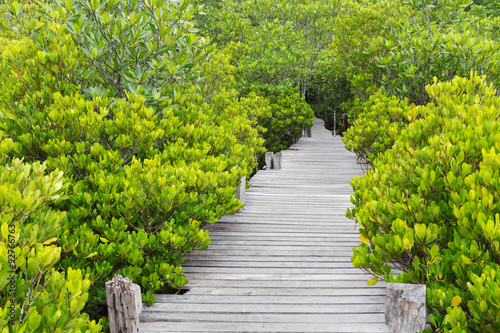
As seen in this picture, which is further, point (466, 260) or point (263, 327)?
point (263, 327)

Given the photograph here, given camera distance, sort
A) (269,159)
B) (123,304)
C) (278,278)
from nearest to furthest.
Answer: (123,304)
(278,278)
(269,159)

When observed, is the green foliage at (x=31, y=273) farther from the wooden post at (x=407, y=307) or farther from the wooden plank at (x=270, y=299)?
the wooden post at (x=407, y=307)

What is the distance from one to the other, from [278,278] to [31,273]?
117 inches

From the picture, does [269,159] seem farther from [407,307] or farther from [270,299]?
[407,307]

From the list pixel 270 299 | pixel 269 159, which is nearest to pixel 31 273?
pixel 270 299

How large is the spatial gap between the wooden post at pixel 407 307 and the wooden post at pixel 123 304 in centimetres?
228

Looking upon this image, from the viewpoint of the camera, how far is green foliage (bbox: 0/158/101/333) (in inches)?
73.4

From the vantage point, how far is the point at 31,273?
1.96 m

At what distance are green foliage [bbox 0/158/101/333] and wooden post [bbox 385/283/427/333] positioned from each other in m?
2.32

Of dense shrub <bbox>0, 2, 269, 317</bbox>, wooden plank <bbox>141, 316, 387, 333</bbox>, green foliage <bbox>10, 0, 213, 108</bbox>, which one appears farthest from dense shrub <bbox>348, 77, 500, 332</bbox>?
green foliage <bbox>10, 0, 213, 108</bbox>

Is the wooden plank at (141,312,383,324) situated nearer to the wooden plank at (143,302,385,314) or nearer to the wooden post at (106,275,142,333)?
the wooden plank at (143,302,385,314)

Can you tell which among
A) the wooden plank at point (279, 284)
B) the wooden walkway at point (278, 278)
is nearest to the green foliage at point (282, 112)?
the wooden walkway at point (278, 278)

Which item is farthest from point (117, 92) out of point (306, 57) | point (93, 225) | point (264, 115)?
point (306, 57)

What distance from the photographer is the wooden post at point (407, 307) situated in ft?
9.09
